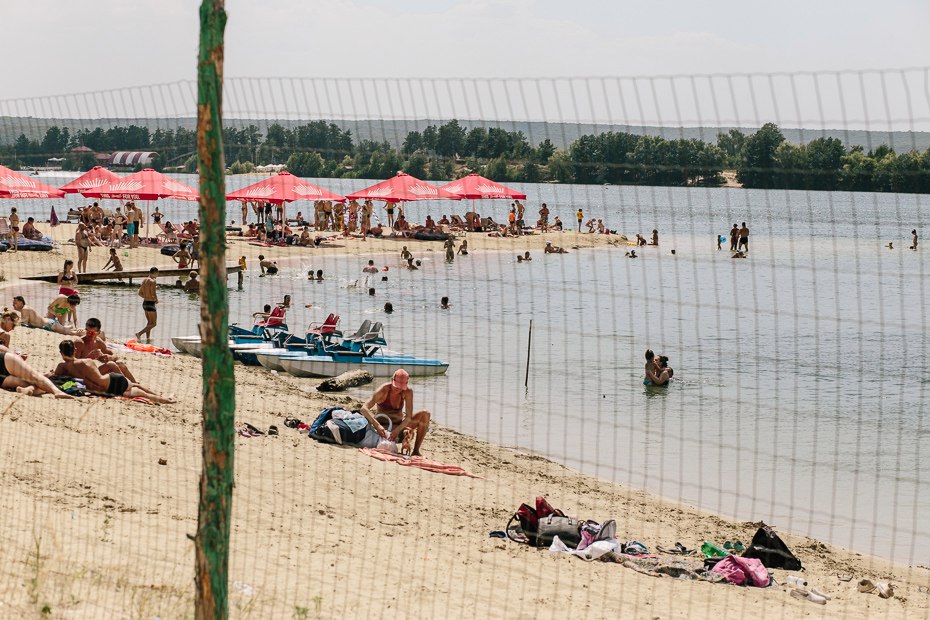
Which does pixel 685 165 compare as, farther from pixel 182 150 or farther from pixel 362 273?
pixel 362 273

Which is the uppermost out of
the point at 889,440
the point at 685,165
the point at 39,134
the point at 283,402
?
the point at 39,134

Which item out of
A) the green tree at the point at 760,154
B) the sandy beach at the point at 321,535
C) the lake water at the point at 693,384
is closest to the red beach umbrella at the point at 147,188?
the lake water at the point at 693,384

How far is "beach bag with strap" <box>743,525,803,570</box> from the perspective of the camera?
9070mm

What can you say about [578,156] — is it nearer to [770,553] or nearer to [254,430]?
[770,553]

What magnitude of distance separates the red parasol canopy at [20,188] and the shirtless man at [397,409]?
17.1 metres

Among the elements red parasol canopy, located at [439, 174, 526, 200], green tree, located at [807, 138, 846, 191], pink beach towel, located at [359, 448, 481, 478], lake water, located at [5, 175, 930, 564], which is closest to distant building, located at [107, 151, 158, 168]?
pink beach towel, located at [359, 448, 481, 478]

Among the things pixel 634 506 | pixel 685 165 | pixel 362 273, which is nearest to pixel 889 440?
pixel 634 506

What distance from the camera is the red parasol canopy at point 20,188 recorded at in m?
25.6

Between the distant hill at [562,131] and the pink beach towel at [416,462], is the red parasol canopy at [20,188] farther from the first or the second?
the distant hill at [562,131]

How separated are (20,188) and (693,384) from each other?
17.4 m

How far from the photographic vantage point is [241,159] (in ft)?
25.1

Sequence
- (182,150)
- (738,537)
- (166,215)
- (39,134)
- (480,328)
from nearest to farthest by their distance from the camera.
A: (182,150)
(39,134)
(738,537)
(480,328)
(166,215)

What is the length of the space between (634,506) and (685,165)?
5.81 meters

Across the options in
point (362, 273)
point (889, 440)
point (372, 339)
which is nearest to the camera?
point (889, 440)
